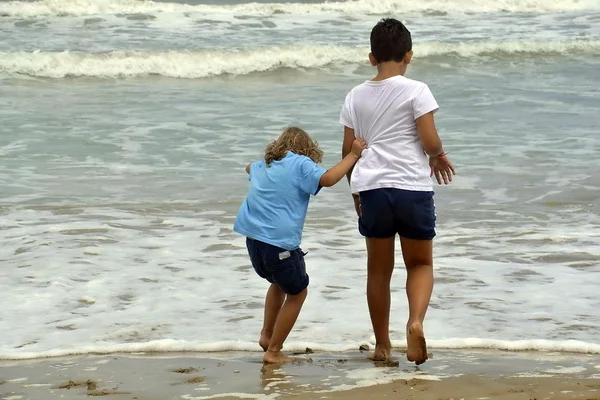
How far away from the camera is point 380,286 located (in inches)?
173

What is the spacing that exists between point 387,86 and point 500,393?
138cm

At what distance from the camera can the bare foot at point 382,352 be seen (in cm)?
446

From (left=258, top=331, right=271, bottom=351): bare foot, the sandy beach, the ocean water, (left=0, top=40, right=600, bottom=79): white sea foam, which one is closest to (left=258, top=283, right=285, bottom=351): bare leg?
(left=258, top=331, right=271, bottom=351): bare foot

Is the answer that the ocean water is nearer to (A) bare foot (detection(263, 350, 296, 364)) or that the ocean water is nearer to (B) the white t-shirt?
(A) bare foot (detection(263, 350, 296, 364))

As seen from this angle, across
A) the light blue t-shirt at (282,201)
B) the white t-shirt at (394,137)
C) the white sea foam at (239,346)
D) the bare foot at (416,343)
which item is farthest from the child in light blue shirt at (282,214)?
the bare foot at (416,343)

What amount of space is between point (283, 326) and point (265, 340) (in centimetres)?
21

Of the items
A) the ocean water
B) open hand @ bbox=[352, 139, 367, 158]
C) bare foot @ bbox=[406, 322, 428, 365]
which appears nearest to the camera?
bare foot @ bbox=[406, 322, 428, 365]

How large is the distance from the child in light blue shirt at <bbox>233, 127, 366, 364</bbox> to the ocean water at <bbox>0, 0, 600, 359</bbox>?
1.63 ft

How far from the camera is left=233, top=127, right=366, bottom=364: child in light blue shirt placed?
171 inches

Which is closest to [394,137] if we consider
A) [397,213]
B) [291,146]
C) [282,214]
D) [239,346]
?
[397,213]

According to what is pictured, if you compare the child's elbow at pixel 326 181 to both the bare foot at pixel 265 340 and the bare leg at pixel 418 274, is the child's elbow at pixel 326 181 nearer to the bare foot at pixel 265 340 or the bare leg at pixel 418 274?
the bare leg at pixel 418 274

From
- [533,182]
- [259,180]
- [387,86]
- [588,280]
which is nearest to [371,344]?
[259,180]

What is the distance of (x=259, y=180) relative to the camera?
4.43m

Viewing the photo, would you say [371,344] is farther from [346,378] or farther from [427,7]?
[427,7]
